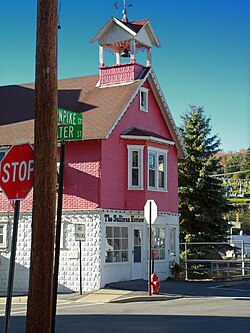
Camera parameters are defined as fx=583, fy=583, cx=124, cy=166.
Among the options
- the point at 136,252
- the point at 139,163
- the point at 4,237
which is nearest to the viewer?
the point at 4,237

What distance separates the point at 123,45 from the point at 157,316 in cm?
1710

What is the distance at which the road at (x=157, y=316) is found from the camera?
12586 millimetres

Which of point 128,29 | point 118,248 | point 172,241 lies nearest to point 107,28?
point 128,29

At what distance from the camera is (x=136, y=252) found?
2580 centimetres

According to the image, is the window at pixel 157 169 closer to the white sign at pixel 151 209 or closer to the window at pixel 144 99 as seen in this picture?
the window at pixel 144 99

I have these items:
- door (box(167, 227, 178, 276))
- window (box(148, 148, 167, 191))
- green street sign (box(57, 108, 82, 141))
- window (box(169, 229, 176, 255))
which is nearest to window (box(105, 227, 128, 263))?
window (box(148, 148, 167, 191))

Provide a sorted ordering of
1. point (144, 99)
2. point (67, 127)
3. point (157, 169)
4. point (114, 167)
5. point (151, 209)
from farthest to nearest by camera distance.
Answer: point (144, 99)
point (157, 169)
point (114, 167)
point (151, 209)
point (67, 127)

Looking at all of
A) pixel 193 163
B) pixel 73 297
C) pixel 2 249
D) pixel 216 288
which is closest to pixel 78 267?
pixel 73 297

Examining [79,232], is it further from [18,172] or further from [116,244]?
[18,172]

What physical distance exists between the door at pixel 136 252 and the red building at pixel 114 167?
0.04 m

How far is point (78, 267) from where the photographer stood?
24.0 meters

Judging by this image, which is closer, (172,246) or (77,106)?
(77,106)

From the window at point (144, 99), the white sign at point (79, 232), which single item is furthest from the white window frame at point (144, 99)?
the white sign at point (79, 232)

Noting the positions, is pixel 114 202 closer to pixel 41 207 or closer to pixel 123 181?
pixel 123 181
